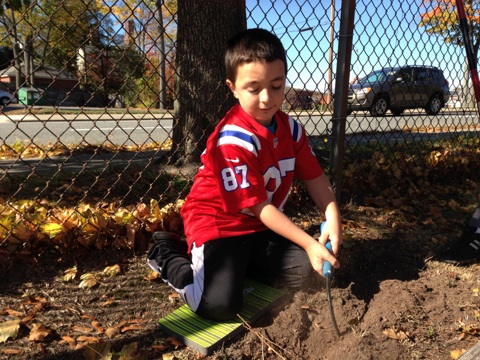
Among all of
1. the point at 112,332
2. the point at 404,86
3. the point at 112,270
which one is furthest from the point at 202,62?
the point at 404,86

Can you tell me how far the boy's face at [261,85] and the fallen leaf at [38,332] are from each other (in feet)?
4.32

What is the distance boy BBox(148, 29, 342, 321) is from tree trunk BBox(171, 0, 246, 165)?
3.47ft

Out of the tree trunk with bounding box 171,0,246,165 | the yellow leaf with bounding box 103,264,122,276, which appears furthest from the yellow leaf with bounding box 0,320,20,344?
the tree trunk with bounding box 171,0,246,165

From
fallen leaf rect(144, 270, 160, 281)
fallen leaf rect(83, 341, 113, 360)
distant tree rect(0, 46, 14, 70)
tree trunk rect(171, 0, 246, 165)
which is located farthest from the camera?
tree trunk rect(171, 0, 246, 165)

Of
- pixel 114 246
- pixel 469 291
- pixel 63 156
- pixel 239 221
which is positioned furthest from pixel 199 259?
pixel 63 156

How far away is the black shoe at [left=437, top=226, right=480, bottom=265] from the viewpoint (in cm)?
253

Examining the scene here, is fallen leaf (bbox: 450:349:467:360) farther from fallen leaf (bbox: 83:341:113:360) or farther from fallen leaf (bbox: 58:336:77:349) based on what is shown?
fallen leaf (bbox: 58:336:77:349)

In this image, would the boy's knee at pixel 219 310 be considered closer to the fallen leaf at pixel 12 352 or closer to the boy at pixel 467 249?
the fallen leaf at pixel 12 352

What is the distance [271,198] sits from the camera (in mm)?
2135

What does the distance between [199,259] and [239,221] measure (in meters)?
0.27

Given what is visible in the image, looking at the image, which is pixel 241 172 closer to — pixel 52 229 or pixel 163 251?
pixel 163 251

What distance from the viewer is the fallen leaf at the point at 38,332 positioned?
5.74 feet

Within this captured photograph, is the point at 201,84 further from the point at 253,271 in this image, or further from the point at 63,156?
the point at 63,156

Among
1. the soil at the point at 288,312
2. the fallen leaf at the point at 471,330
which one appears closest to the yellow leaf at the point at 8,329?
the soil at the point at 288,312
